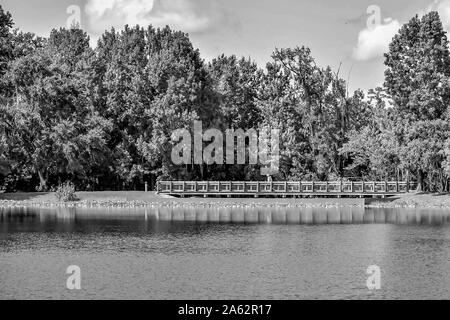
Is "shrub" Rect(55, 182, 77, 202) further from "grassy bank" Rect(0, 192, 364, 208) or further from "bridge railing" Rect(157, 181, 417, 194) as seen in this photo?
"bridge railing" Rect(157, 181, 417, 194)

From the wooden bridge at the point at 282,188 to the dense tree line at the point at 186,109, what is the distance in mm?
3559

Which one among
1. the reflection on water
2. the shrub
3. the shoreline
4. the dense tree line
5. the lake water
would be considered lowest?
the lake water

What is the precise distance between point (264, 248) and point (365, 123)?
61165 millimetres

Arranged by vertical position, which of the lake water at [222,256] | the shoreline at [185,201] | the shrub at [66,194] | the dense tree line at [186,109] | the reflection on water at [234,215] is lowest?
the lake water at [222,256]

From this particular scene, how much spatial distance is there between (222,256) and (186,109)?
168 feet

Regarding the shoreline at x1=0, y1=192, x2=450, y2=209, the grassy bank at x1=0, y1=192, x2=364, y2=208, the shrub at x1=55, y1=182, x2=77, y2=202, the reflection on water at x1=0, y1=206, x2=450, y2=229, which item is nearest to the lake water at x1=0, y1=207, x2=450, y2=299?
the reflection on water at x1=0, y1=206, x2=450, y2=229

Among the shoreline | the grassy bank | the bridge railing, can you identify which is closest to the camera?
the shoreline

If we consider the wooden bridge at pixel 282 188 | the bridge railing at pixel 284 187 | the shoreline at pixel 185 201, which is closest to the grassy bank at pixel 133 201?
the shoreline at pixel 185 201

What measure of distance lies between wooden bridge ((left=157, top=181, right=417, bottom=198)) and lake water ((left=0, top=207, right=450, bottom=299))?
21264mm

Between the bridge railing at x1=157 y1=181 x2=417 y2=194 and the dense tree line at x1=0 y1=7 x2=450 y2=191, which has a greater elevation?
the dense tree line at x1=0 y1=7 x2=450 y2=191

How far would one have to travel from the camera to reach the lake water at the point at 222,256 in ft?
91.9

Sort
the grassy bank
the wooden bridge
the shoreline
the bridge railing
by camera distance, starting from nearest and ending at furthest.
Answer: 1. the shoreline
2. the grassy bank
3. the wooden bridge
4. the bridge railing

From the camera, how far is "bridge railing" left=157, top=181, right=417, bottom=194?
3233 inches

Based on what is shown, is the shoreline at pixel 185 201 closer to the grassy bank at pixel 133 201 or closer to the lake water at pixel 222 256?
the grassy bank at pixel 133 201
